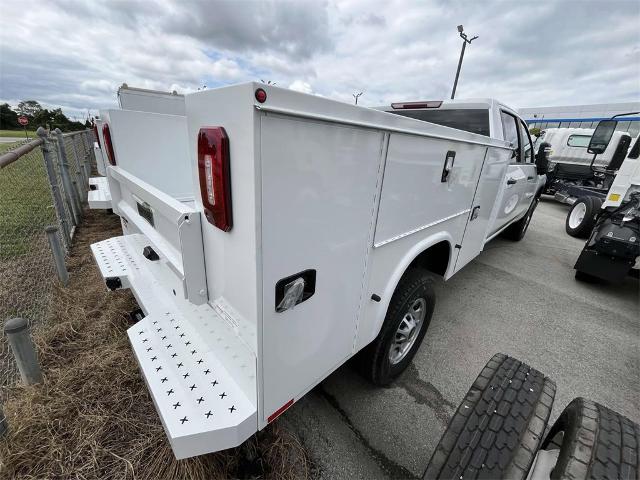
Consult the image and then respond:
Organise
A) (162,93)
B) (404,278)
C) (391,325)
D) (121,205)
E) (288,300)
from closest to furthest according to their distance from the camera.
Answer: (288,300)
(391,325)
(404,278)
(121,205)
(162,93)

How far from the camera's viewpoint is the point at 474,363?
2682 millimetres

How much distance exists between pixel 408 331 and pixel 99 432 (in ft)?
6.85

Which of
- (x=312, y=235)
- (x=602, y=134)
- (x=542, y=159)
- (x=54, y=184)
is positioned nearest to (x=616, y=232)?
(x=542, y=159)

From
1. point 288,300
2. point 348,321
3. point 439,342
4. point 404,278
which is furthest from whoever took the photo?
point 439,342

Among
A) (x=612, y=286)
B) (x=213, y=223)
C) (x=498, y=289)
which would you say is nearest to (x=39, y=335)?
(x=213, y=223)

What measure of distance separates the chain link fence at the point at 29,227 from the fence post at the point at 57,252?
5 centimetres

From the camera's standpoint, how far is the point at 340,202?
124cm

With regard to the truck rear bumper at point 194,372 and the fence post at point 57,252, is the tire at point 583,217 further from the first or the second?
the fence post at point 57,252

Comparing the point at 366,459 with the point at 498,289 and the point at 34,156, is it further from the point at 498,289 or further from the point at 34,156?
the point at 34,156

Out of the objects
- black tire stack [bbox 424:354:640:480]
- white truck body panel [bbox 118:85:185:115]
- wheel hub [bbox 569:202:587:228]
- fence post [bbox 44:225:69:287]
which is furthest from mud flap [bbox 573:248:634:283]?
fence post [bbox 44:225:69:287]

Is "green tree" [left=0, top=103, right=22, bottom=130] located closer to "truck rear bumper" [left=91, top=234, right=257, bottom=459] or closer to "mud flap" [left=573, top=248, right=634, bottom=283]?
"truck rear bumper" [left=91, top=234, right=257, bottom=459]

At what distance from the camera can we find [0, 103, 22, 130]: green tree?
49562mm

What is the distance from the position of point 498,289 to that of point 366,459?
3242 mm

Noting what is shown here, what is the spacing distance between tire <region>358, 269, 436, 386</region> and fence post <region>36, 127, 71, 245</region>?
13.3 feet
